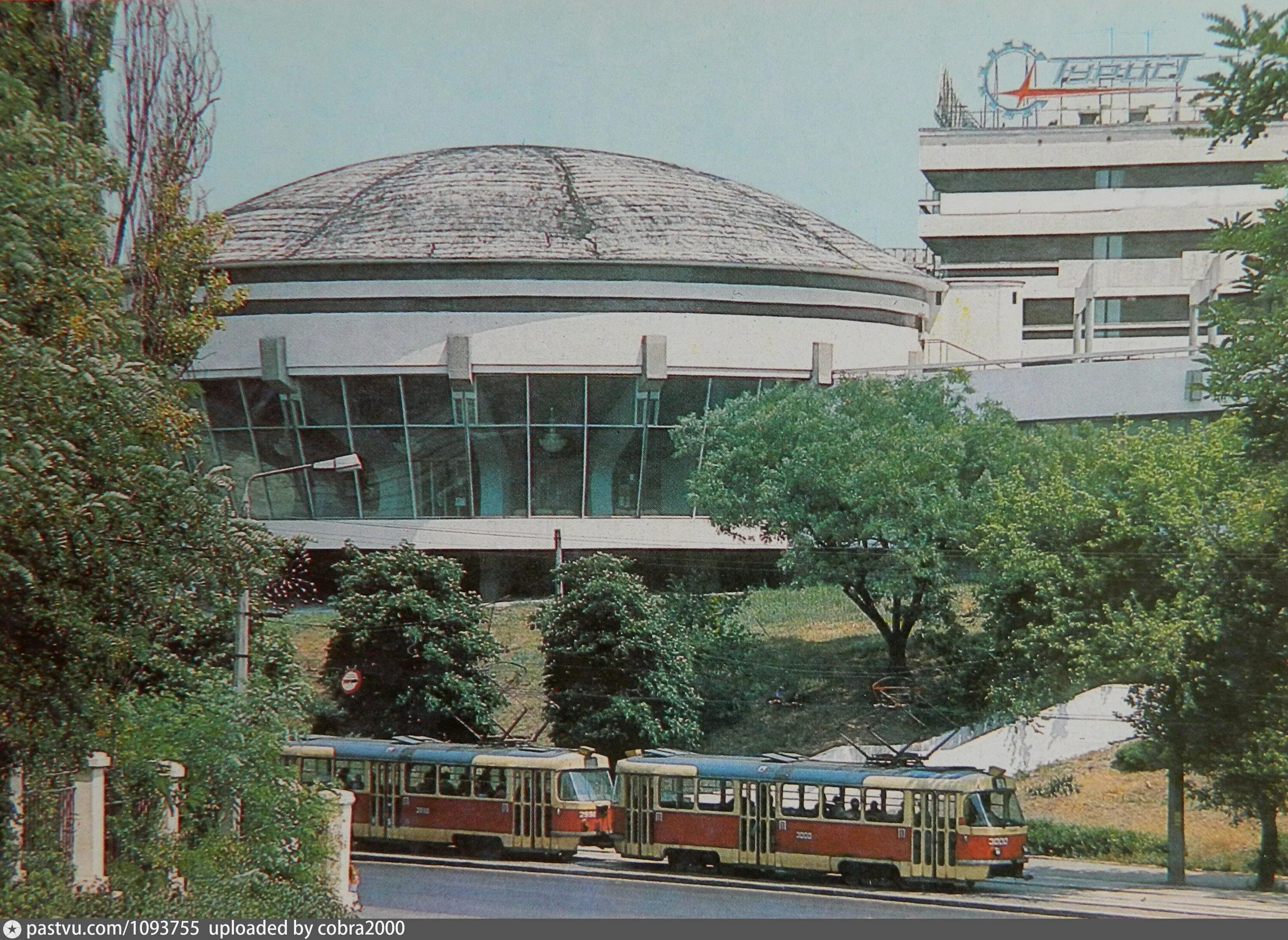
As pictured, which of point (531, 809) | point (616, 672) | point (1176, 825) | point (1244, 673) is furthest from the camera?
point (616, 672)

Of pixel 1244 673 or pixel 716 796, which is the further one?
pixel 716 796

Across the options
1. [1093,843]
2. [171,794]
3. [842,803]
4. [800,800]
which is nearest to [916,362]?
[1093,843]

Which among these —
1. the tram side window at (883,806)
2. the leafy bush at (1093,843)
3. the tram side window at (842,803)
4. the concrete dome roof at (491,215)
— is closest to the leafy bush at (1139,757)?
the leafy bush at (1093,843)

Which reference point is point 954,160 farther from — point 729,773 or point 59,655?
point 59,655

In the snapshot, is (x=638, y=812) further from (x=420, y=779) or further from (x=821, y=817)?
(x=420, y=779)

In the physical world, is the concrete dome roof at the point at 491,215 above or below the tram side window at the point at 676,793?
above

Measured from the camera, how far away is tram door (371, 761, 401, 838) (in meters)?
22.3

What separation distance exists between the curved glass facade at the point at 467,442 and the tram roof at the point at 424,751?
5.03 metres

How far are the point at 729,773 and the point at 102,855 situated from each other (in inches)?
345

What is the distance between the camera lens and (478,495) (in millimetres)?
28406

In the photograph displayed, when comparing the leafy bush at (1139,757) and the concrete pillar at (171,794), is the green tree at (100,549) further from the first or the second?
the leafy bush at (1139,757)

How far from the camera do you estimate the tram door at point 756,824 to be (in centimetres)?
2038

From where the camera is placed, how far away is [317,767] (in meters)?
22.3

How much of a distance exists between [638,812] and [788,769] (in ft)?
7.69
